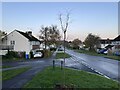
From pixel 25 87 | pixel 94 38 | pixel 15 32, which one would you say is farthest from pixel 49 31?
pixel 25 87

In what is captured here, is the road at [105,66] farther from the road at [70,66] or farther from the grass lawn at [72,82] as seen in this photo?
the grass lawn at [72,82]

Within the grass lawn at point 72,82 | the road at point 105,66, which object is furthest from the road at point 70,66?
the grass lawn at point 72,82

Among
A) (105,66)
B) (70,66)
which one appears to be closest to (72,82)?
(70,66)

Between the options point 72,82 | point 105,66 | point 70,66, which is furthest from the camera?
point 105,66

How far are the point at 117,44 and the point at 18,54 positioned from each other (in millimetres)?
40529

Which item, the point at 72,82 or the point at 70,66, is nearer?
the point at 72,82

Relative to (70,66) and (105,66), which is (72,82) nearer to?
(70,66)

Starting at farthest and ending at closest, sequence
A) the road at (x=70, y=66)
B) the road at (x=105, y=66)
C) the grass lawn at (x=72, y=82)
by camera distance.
→ the road at (x=105, y=66), the road at (x=70, y=66), the grass lawn at (x=72, y=82)

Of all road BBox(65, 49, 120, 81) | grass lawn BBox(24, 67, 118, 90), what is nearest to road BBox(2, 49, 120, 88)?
road BBox(65, 49, 120, 81)

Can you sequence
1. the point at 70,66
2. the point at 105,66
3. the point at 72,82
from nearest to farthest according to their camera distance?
the point at 72,82 → the point at 70,66 → the point at 105,66

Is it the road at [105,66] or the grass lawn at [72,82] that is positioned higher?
the grass lawn at [72,82]

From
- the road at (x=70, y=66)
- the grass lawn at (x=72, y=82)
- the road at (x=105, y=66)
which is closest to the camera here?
the grass lawn at (x=72, y=82)

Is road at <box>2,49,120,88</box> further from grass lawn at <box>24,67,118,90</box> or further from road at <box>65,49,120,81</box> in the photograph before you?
grass lawn at <box>24,67,118,90</box>

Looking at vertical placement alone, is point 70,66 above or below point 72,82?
below
